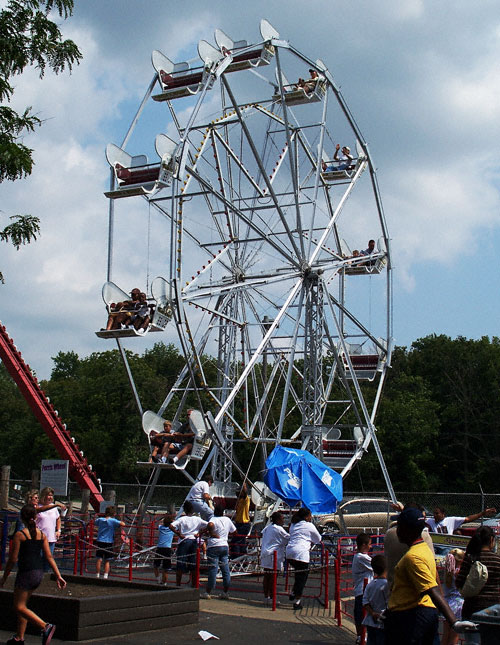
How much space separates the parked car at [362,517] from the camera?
74.4ft

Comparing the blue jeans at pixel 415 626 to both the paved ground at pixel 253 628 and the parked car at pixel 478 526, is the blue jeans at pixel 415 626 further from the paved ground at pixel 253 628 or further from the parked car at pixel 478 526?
the parked car at pixel 478 526

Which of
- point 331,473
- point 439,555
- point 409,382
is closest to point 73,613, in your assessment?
point 439,555

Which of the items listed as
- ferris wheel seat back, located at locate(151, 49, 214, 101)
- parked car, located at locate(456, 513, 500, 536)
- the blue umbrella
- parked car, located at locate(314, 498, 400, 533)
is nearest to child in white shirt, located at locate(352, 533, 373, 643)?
the blue umbrella

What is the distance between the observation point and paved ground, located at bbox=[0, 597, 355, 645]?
32.6 feet

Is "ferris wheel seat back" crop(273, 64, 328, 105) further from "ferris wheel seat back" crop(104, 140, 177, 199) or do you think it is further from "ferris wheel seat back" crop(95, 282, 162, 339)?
"ferris wheel seat back" crop(95, 282, 162, 339)

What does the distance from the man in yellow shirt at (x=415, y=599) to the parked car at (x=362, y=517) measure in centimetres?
1592

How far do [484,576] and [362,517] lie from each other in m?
17.3

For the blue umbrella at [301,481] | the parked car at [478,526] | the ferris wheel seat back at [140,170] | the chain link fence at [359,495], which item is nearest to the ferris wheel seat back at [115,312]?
the ferris wheel seat back at [140,170]

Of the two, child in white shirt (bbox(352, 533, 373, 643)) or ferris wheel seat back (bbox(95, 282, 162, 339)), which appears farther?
ferris wheel seat back (bbox(95, 282, 162, 339))

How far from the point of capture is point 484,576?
730 centimetres

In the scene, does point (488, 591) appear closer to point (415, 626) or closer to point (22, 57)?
point (415, 626)

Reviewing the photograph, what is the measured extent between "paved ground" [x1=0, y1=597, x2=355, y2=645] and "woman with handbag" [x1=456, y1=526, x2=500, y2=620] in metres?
3.11

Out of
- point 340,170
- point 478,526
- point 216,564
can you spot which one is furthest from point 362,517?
point 216,564

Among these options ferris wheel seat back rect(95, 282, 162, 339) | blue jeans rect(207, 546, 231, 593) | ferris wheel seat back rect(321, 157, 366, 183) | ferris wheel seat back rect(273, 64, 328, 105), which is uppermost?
ferris wheel seat back rect(273, 64, 328, 105)
